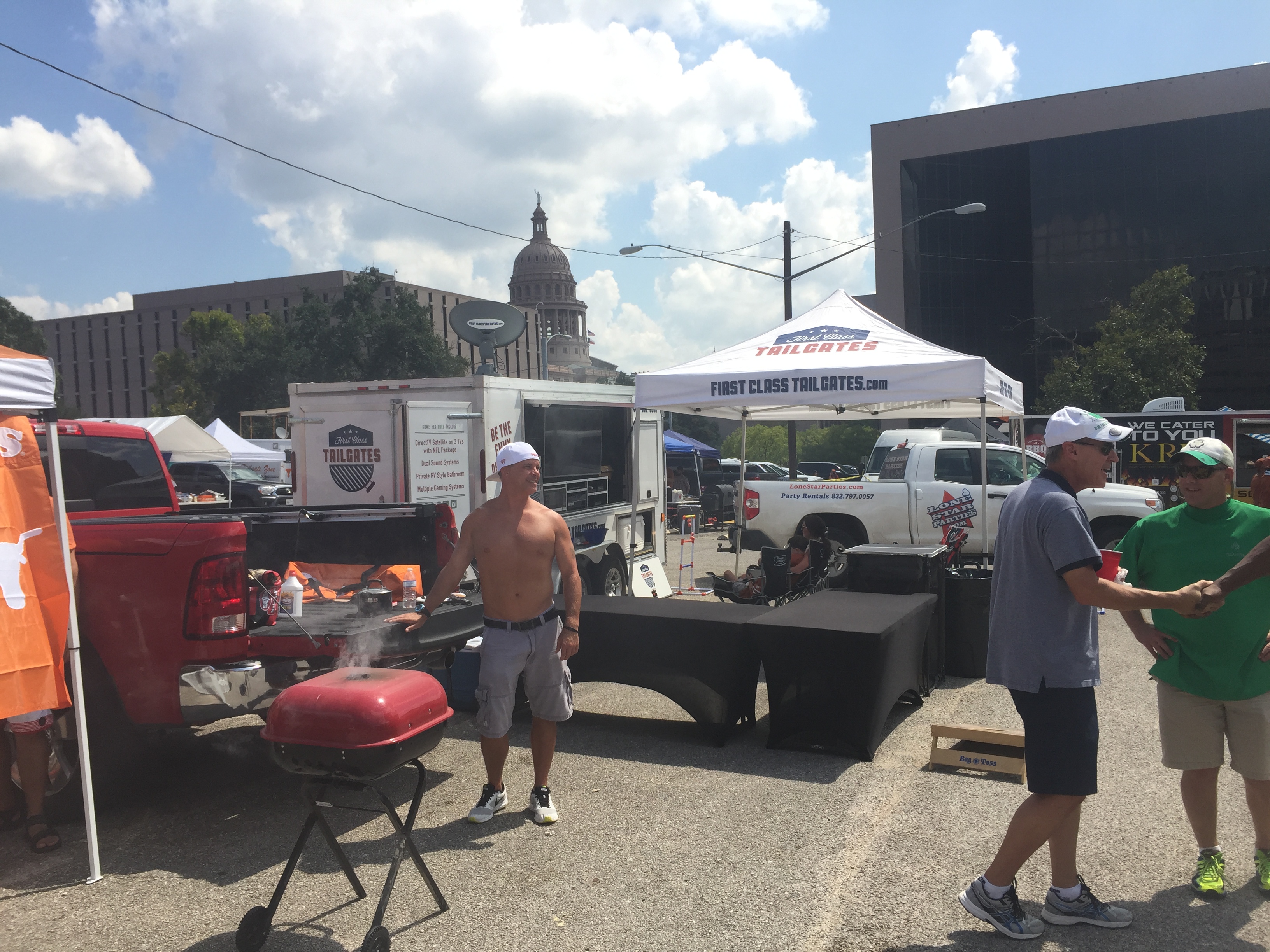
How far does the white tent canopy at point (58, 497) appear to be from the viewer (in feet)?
13.2

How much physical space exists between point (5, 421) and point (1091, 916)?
486 cm

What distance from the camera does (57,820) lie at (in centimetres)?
493

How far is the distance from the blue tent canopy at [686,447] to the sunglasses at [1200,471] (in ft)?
76.7

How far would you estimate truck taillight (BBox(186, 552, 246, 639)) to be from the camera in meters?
4.59

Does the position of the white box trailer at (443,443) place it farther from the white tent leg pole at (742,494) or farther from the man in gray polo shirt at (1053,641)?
the man in gray polo shirt at (1053,641)

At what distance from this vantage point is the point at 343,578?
21.4 feet

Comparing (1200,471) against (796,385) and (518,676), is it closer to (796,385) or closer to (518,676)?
(518,676)

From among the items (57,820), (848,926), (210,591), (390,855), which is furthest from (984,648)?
(57,820)

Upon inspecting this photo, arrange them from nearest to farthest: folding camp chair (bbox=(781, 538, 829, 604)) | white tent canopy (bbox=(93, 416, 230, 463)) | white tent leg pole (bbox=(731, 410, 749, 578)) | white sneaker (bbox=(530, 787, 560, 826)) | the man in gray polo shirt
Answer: the man in gray polo shirt → white sneaker (bbox=(530, 787, 560, 826)) → folding camp chair (bbox=(781, 538, 829, 604)) → white tent leg pole (bbox=(731, 410, 749, 578)) → white tent canopy (bbox=(93, 416, 230, 463))

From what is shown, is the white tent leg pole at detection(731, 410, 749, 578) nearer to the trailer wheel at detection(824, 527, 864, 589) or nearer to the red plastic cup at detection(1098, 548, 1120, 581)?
the trailer wheel at detection(824, 527, 864, 589)

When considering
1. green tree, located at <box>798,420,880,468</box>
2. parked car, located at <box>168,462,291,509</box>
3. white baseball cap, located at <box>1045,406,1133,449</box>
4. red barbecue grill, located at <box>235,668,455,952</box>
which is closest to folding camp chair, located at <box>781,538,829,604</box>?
white baseball cap, located at <box>1045,406,1133,449</box>

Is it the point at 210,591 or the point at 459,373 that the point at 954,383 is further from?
the point at 459,373

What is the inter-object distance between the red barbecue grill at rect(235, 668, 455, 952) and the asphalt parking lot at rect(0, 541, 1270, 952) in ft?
0.83

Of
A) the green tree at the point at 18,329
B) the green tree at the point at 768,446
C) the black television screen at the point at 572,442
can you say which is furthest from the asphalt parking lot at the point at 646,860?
the green tree at the point at 18,329
